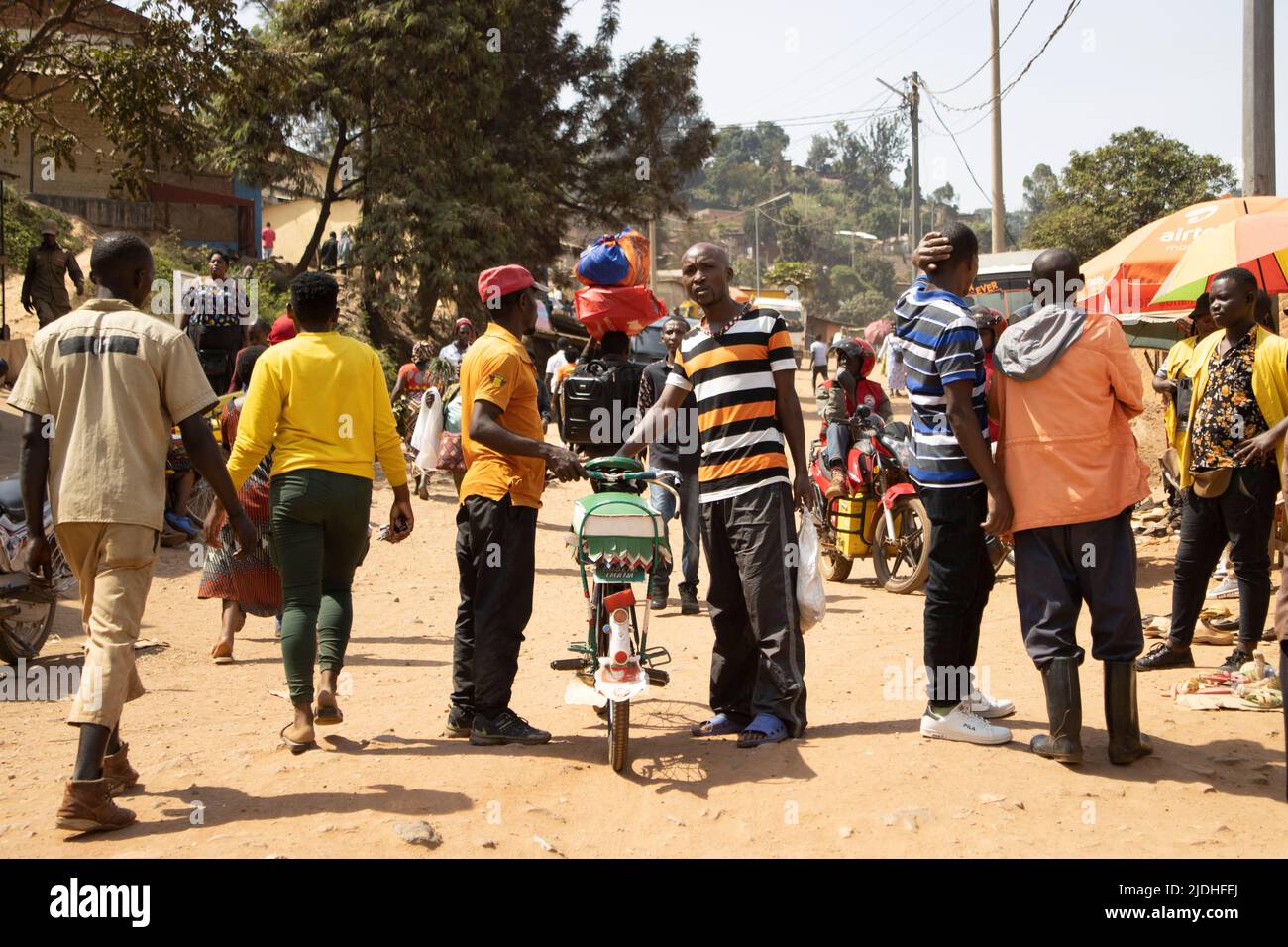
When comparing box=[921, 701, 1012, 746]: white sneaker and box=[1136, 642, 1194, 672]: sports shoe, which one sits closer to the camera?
box=[921, 701, 1012, 746]: white sneaker

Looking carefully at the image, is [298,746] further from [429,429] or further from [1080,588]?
[429,429]

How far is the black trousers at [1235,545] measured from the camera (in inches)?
249

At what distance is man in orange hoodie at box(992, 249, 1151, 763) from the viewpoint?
4.96m

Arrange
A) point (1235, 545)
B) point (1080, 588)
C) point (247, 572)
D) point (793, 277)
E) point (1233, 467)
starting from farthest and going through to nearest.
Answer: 1. point (793, 277)
2. point (247, 572)
3. point (1235, 545)
4. point (1233, 467)
5. point (1080, 588)

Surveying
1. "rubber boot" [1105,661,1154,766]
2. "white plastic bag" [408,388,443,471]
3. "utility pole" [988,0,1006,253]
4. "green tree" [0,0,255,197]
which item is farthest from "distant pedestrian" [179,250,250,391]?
"utility pole" [988,0,1006,253]

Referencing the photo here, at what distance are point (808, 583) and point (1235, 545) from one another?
2.61 m

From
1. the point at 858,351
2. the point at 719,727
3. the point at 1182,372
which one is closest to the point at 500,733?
the point at 719,727

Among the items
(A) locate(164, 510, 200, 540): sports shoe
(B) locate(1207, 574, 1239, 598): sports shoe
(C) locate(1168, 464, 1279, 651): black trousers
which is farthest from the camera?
(A) locate(164, 510, 200, 540): sports shoe

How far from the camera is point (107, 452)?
4422mm

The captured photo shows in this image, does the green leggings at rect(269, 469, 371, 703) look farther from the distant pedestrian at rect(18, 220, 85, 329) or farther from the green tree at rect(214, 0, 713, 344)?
the green tree at rect(214, 0, 713, 344)

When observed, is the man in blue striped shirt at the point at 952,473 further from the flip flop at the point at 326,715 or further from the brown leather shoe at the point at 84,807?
the brown leather shoe at the point at 84,807

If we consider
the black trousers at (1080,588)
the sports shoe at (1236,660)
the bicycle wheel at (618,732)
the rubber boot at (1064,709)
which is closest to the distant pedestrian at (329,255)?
the sports shoe at (1236,660)

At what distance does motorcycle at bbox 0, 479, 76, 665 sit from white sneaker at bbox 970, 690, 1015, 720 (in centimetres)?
490
